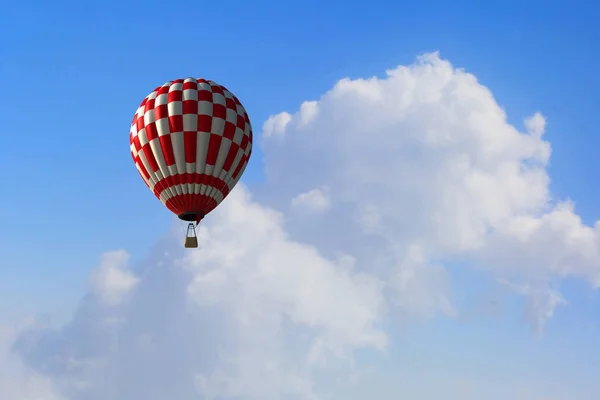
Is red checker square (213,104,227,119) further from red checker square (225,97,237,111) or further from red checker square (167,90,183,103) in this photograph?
red checker square (167,90,183,103)

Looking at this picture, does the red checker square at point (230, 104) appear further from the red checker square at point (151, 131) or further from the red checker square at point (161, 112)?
the red checker square at point (151, 131)

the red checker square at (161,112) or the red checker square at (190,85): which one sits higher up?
the red checker square at (190,85)

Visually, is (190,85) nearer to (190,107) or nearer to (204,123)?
(190,107)

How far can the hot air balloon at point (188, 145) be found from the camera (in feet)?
169

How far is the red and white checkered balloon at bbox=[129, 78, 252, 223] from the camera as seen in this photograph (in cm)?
5159

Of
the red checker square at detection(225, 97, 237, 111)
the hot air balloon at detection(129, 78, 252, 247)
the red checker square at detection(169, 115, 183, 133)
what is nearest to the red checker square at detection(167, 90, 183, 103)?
the hot air balloon at detection(129, 78, 252, 247)

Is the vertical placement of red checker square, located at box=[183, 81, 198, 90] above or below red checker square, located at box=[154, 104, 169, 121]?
above

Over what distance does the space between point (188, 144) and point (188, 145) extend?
0.21ft

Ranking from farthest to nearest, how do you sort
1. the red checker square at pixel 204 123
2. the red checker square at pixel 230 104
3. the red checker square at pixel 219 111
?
the red checker square at pixel 230 104
the red checker square at pixel 219 111
the red checker square at pixel 204 123

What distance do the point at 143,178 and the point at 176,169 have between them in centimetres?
332

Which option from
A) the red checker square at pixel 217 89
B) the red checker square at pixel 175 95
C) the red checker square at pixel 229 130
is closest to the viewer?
the red checker square at pixel 175 95

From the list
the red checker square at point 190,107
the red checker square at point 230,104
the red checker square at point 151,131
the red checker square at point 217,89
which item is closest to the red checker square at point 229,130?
the red checker square at point 230,104

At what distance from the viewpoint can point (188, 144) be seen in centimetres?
5147

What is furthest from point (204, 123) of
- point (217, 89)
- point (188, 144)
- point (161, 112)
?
point (217, 89)
